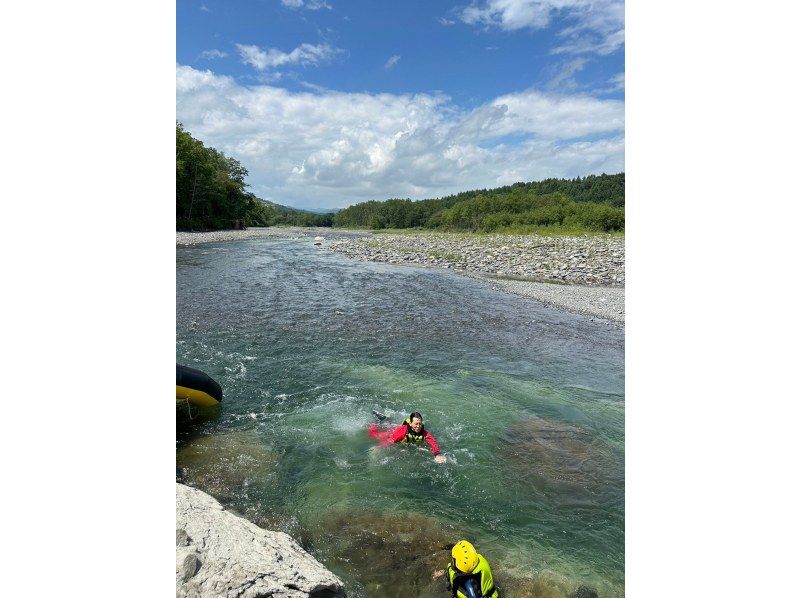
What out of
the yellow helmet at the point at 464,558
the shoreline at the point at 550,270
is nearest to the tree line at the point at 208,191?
the shoreline at the point at 550,270

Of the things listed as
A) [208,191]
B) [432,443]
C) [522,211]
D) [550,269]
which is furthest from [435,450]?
[522,211]

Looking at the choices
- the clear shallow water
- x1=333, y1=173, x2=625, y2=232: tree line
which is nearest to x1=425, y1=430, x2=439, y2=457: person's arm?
the clear shallow water

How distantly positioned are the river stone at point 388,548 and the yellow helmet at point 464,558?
49cm

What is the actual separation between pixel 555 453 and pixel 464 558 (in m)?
3.76

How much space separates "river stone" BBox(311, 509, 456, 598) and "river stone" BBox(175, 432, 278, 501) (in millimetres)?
1574

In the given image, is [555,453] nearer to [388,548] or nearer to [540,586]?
[540,586]

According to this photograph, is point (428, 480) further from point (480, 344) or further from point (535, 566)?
point (480, 344)

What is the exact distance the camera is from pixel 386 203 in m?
136

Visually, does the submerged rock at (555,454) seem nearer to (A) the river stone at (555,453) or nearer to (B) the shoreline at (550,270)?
(A) the river stone at (555,453)

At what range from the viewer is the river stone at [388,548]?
15.4 ft

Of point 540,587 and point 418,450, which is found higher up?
point 418,450

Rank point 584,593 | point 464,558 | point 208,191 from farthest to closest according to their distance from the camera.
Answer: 1. point 208,191
2. point 584,593
3. point 464,558

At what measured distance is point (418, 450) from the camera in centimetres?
740
